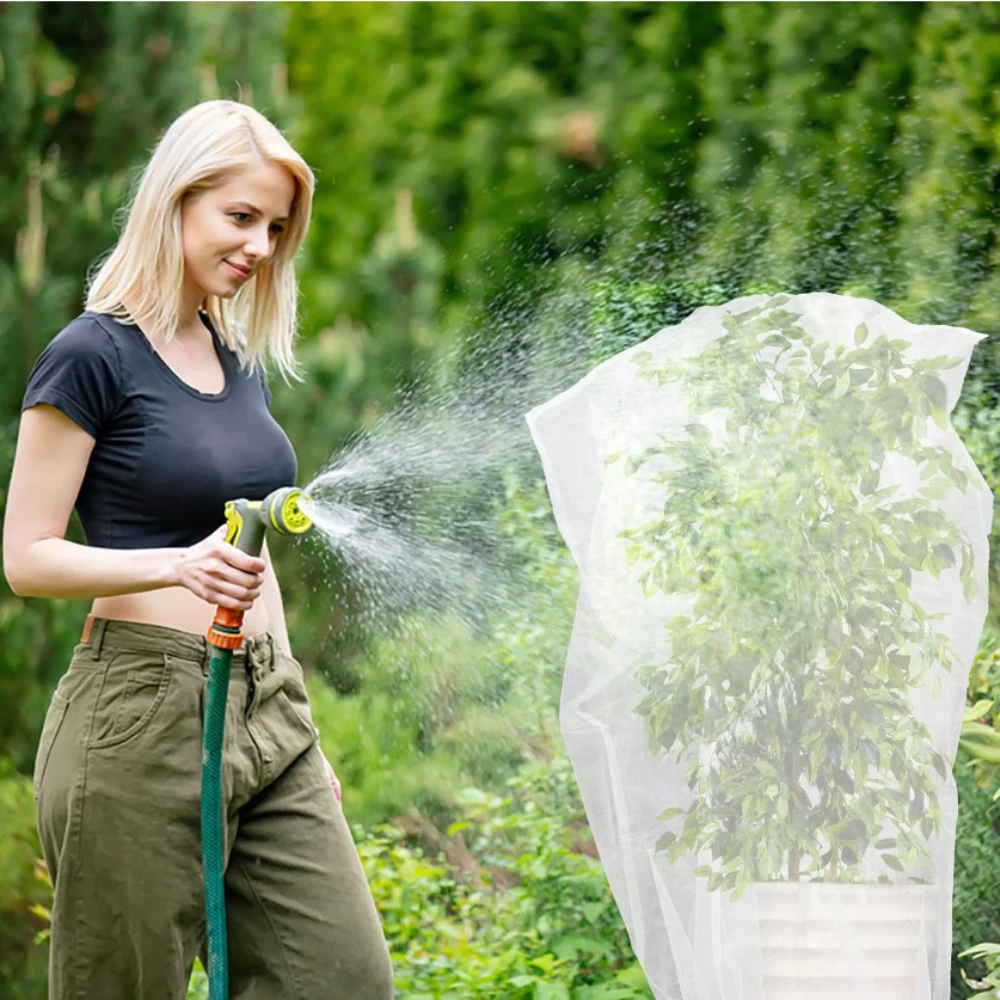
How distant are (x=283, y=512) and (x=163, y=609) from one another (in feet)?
0.78

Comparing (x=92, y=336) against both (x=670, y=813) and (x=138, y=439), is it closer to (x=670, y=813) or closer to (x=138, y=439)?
(x=138, y=439)

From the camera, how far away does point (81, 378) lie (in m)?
1.85

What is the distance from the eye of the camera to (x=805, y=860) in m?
2.19

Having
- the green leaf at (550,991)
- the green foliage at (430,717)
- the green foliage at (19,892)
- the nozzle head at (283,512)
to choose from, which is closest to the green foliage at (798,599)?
the nozzle head at (283,512)

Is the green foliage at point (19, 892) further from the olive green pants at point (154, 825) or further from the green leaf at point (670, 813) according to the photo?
the green leaf at point (670, 813)

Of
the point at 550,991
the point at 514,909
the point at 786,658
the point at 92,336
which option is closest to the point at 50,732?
the point at 92,336

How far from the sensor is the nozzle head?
1.79 m

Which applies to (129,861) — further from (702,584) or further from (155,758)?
(702,584)

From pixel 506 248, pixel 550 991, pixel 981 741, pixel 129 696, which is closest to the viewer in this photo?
pixel 129 696

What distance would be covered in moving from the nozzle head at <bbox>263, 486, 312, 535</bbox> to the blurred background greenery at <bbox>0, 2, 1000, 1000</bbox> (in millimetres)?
1454

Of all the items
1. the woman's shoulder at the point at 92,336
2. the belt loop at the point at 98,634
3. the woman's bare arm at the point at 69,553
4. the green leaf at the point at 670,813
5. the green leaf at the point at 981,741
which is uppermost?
the woman's shoulder at the point at 92,336

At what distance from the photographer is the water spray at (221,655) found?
1.80 m

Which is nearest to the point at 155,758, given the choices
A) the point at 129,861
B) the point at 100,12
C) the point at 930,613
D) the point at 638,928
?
the point at 129,861

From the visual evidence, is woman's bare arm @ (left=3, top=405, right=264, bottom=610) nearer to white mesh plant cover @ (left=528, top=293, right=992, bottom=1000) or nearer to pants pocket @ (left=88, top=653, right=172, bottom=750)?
pants pocket @ (left=88, top=653, right=172, bottom=750)
